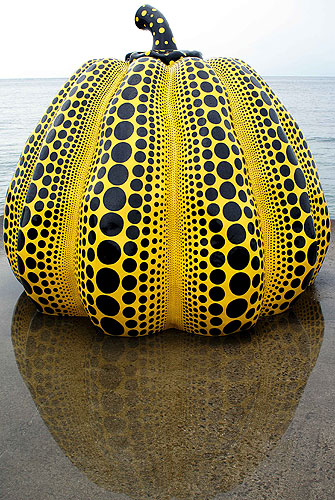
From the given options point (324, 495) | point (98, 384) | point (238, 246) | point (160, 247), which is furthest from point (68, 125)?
point (324, 495)

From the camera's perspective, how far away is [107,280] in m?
2.96

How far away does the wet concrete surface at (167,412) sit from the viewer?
2.07 meters

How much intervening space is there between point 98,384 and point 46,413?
34 cm

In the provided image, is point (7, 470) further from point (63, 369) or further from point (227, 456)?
point (227, 456)

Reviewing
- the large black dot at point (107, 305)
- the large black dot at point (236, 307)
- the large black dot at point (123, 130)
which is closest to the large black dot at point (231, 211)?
the large black dot at point (236, 307)

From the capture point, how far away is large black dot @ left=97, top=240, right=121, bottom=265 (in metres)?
2.93

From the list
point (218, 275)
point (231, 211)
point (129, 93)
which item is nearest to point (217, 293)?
point (218, 275)

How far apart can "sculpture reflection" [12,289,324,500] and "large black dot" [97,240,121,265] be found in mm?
594

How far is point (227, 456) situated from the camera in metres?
2.20

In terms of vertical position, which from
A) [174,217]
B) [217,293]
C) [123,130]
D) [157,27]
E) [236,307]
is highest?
[157,27]

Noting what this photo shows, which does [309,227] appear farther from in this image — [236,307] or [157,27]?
[157,27]

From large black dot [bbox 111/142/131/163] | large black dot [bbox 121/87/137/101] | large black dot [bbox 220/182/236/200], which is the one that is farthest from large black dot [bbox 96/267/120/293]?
large black dot [bbox 121/87/137/101]

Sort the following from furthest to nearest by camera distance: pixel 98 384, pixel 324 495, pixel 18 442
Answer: pixel 98 384 < pixel 18 442 < pixel 324 495

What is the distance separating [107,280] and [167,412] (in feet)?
2.88
